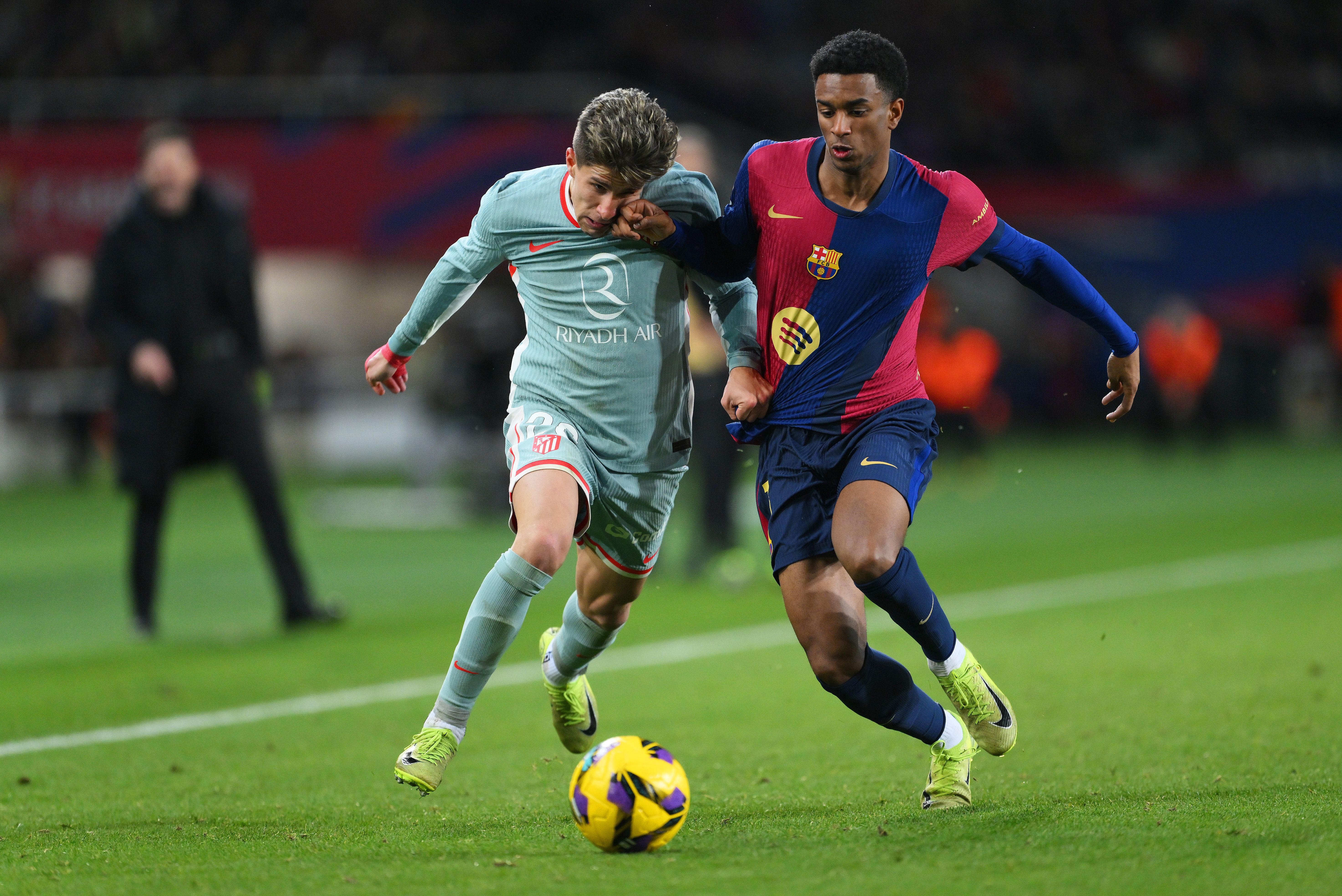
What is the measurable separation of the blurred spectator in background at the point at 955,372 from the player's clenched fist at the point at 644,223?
35.0 feet

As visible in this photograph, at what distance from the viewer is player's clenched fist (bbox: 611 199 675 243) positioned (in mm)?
4695

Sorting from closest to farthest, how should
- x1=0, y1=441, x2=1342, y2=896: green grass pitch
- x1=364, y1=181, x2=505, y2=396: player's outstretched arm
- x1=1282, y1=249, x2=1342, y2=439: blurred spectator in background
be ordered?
x1=0, y1=441, x2=1342, y2=896: green grass pitch, x1=364, y1=181, x2=505, y2=396: player's outstretched arm, x1=1282, y1=249, x2=1342, y2=439: blurred spectator in background

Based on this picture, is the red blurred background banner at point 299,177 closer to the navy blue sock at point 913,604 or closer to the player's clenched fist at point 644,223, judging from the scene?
the player's clenched fist at point 644,223

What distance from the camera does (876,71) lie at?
4.48 meters

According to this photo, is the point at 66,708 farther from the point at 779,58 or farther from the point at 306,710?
the point at 779,58

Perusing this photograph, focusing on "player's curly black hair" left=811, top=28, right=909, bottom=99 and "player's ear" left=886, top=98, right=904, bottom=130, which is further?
"player's ear" left=886, top=98, right=904, bottom=130

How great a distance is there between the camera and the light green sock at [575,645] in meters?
5.28

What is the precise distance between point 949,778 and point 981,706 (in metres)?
0.25

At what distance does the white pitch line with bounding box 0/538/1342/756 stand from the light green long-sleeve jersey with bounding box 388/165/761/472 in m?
2.22

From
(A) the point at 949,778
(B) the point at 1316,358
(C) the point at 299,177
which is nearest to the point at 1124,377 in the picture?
(A) the point at 949,778

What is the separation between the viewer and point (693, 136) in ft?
51.9

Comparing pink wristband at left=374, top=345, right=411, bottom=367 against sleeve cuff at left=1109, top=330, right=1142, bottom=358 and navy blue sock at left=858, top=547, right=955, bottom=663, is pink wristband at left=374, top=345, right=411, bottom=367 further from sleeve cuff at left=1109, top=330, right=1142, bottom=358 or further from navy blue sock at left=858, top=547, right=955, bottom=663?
sleeve cuff at left=1109, top=330, right=1142, bottom=358

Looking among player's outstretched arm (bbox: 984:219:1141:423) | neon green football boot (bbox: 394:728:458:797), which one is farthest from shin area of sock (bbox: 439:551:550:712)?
player's outstretched arm (bbox: 984:219:1141:423)

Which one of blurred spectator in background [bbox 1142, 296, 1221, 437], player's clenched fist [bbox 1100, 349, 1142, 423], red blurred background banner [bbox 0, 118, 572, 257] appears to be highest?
player's clenched fist [bbox 1100, 349, 1142, 423]
